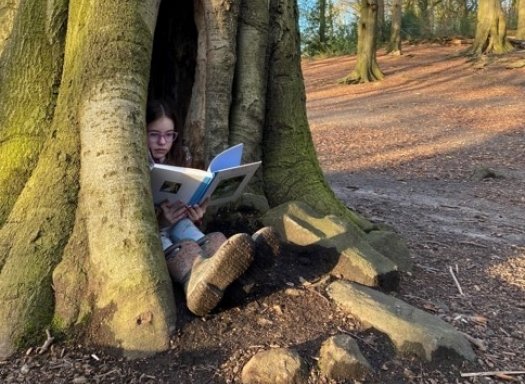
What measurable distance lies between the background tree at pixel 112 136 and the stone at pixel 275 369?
425 millimetres

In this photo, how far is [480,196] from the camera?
7.16 m

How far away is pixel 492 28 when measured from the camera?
60.0 feet

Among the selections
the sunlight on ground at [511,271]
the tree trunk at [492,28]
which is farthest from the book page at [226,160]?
the tree trunk at [492,28]

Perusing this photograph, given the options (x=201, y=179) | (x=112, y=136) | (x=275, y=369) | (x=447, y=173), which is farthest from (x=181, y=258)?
(x=447, y=173)

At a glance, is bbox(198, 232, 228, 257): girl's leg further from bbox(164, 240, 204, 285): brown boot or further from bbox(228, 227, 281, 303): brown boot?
bbox(228, 227, 281, 303): brown boot

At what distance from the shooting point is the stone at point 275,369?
2363mm

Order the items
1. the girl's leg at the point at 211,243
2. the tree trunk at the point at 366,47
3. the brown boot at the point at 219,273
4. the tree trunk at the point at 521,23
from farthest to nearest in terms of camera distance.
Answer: the tree trunk at the point at 521,23, the tree trunk at the point at 366,47, the girl's leg at the point at 211,243, the brown boot at the point at 219,273

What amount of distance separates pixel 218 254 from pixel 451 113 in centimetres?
1185

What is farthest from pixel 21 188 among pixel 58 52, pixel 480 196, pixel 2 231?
pixel 480 196

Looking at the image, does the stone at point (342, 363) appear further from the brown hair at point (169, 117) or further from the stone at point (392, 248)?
the brown hair at point (169, 117)

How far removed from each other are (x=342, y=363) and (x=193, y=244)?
1065mm

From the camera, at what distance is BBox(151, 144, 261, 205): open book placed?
317 cm

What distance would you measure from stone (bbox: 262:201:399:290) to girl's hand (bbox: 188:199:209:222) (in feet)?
1.24

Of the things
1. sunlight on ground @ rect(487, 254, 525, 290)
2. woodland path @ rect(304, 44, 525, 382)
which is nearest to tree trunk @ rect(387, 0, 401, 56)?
woodland path @ rect(304, 44, 525, 382)
